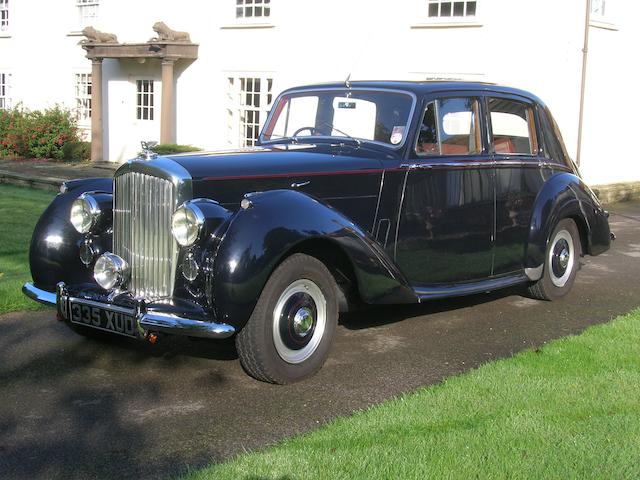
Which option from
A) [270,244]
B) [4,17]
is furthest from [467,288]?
[4,17]

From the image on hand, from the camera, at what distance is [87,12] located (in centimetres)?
2097

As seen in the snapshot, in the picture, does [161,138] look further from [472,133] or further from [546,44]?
[472,133]

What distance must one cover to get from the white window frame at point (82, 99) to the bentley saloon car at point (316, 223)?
52.8ft

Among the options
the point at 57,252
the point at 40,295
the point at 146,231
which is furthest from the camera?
the point at 57,252

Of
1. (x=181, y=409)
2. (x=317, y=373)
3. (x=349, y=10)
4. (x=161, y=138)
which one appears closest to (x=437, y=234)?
(x=317, y=373)

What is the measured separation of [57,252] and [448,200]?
2.77 meters

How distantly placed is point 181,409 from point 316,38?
41.9ft

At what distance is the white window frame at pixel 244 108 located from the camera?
17.6 meters

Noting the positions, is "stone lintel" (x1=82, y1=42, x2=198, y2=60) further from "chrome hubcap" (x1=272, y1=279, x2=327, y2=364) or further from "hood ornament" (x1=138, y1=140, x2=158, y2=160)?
"chrome hubcap" (x1=272, y1=279, x2=327, y2=364)

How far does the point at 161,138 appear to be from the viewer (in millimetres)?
18578

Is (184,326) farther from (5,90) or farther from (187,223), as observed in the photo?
(5,90)

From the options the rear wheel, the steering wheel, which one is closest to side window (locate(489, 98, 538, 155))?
the rear wheel

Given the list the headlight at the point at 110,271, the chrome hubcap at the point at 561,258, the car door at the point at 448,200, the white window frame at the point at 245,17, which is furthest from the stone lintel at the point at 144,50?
the headlight at the point at 110,271

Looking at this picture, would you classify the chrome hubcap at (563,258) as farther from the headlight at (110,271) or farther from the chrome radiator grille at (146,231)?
the headlight at (110,271)
